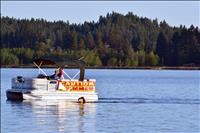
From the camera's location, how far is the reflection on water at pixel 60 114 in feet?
124

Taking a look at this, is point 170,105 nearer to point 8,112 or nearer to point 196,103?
point 196,103

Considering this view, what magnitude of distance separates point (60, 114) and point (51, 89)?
325 inches

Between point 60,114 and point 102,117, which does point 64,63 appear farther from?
point 102,117

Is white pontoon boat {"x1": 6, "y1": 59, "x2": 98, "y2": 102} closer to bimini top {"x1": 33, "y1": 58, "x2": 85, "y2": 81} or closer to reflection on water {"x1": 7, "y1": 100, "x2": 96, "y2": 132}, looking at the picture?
reflection on water {"x1": 7, "y1": 100, "x2": 96, "y2": 132}

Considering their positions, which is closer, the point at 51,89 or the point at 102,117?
the point at 102,117

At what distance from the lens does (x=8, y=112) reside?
44.8 m

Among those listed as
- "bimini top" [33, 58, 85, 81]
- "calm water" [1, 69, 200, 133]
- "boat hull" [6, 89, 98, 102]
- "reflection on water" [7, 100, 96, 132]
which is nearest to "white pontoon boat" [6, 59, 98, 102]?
"boat hull" [6, 89, 98, 102]

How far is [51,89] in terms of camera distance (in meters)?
52.5

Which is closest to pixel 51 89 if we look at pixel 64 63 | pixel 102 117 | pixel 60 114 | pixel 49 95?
pixel 49 95

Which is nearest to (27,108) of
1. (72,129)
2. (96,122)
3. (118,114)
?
(118,114)

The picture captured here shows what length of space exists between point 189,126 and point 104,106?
43.8 feet

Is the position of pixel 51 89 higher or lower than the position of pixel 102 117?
higher

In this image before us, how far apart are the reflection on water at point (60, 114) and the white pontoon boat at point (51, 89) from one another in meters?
0.67

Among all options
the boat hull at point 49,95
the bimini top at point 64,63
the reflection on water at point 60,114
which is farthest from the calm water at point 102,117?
the bimini top at point 64,63
